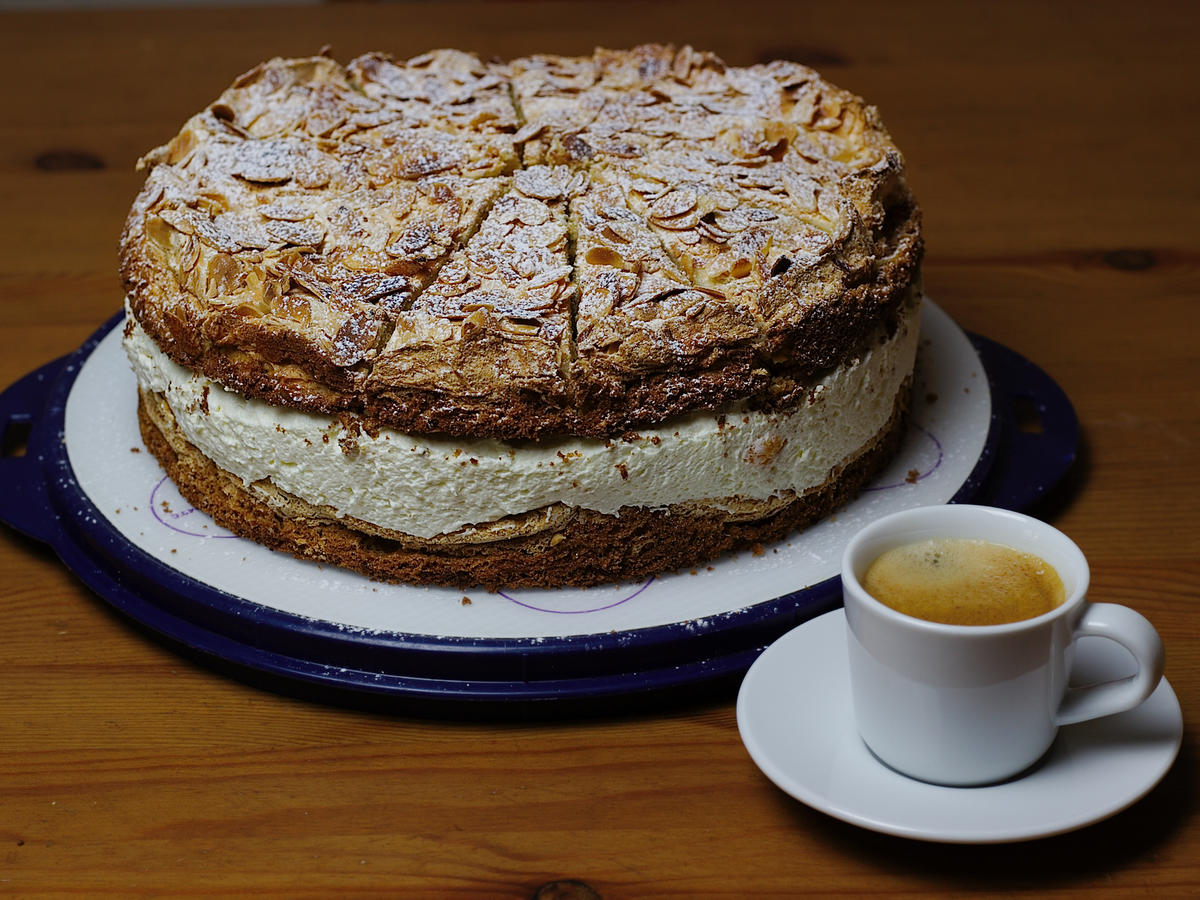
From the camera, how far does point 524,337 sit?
187 cm

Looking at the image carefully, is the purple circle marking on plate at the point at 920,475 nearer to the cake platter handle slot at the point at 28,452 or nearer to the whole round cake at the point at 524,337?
the whole round cake at the point at 524,337

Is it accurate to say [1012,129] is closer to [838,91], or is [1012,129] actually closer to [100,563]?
[838,91]

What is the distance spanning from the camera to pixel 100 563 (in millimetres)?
2160

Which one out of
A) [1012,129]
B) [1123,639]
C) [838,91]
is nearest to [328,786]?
[1123,639]

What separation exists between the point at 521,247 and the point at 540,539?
1.37 feet

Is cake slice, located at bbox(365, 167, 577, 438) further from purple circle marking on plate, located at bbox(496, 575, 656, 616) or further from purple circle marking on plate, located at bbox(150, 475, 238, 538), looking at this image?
purple circle marking on plate, located at bbox(150, 475, 238, 538)

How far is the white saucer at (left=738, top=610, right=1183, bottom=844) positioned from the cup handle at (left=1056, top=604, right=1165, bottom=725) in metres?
0.06

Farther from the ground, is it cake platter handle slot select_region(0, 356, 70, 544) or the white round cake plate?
the white round cake plate

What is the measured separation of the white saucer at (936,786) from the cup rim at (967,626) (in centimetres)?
21

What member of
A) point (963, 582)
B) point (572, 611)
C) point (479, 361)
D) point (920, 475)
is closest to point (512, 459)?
point (479, 361)

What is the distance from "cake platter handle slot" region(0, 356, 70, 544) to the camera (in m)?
2.26

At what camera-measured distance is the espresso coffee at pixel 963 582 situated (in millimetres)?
1580

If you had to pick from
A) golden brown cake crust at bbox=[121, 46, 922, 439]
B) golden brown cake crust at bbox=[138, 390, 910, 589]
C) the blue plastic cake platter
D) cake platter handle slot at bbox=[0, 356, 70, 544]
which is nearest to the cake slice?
golden brown cake crust at bbox=[121, 46, 922, 439]

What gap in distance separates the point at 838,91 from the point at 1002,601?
120 cm
